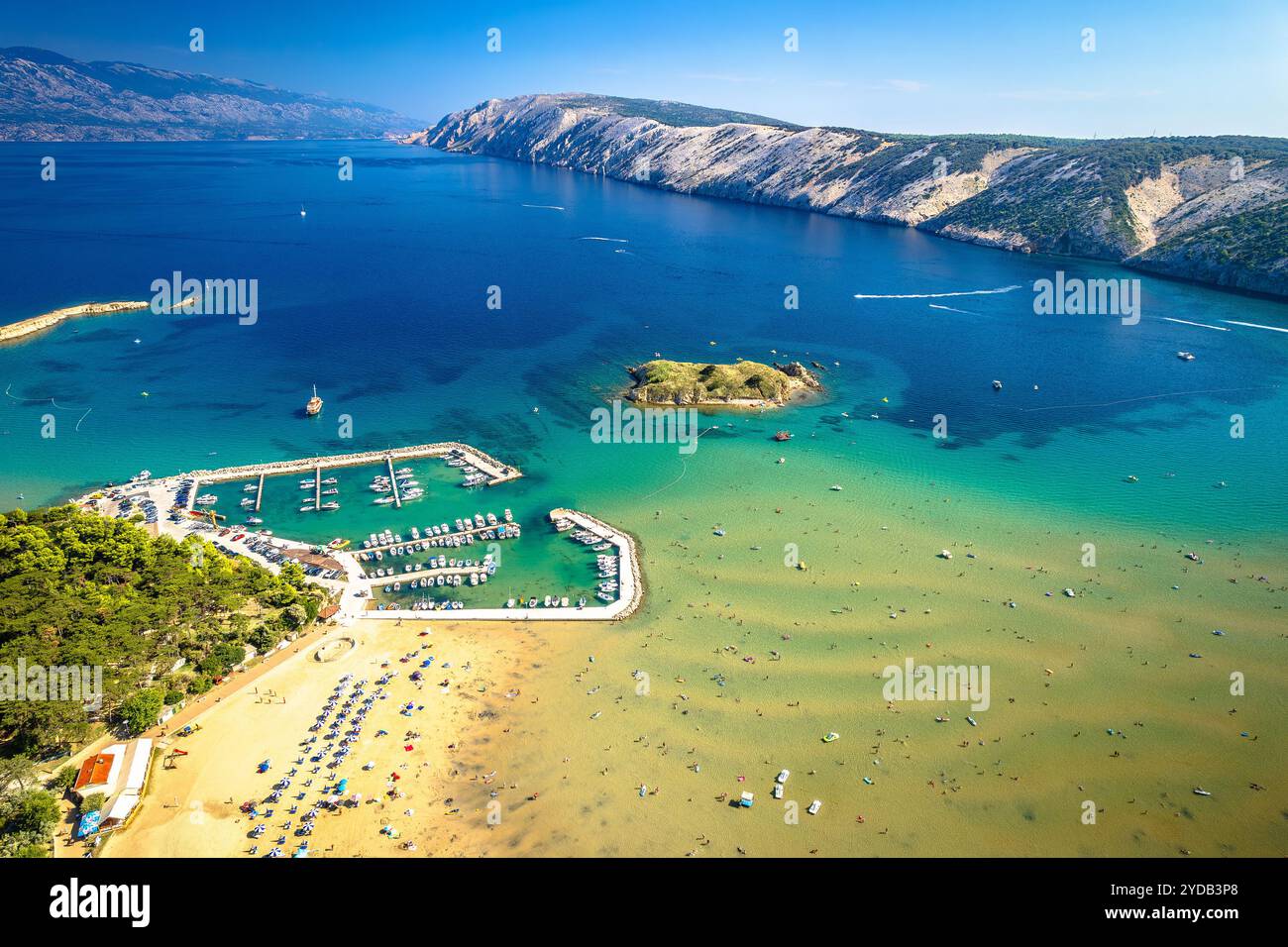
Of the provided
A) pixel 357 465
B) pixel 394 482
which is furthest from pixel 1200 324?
pixel 357 465

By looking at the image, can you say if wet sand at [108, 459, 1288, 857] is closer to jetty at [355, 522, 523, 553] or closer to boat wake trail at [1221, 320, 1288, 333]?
jetty at [355, 522, 523, 553]

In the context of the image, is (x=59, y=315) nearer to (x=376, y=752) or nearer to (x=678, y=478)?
(x=678, y=478)

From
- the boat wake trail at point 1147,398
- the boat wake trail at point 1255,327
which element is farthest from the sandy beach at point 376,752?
the boat wake trail at point 1255,327

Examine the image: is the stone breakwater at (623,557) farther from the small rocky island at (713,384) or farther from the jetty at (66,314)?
the jetty at (66,314)

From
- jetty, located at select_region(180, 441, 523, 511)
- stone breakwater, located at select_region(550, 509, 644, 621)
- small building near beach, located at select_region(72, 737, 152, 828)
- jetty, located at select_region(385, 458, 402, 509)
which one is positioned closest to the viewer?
small building near beach, located at select_region(72, 737, 152, 828)

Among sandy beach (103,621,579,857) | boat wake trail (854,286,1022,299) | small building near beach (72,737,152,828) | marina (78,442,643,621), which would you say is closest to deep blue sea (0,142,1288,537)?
boat wake trail (854,286,1022,299)

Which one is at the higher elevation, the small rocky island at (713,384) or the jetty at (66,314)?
the jetty at (66,314)
